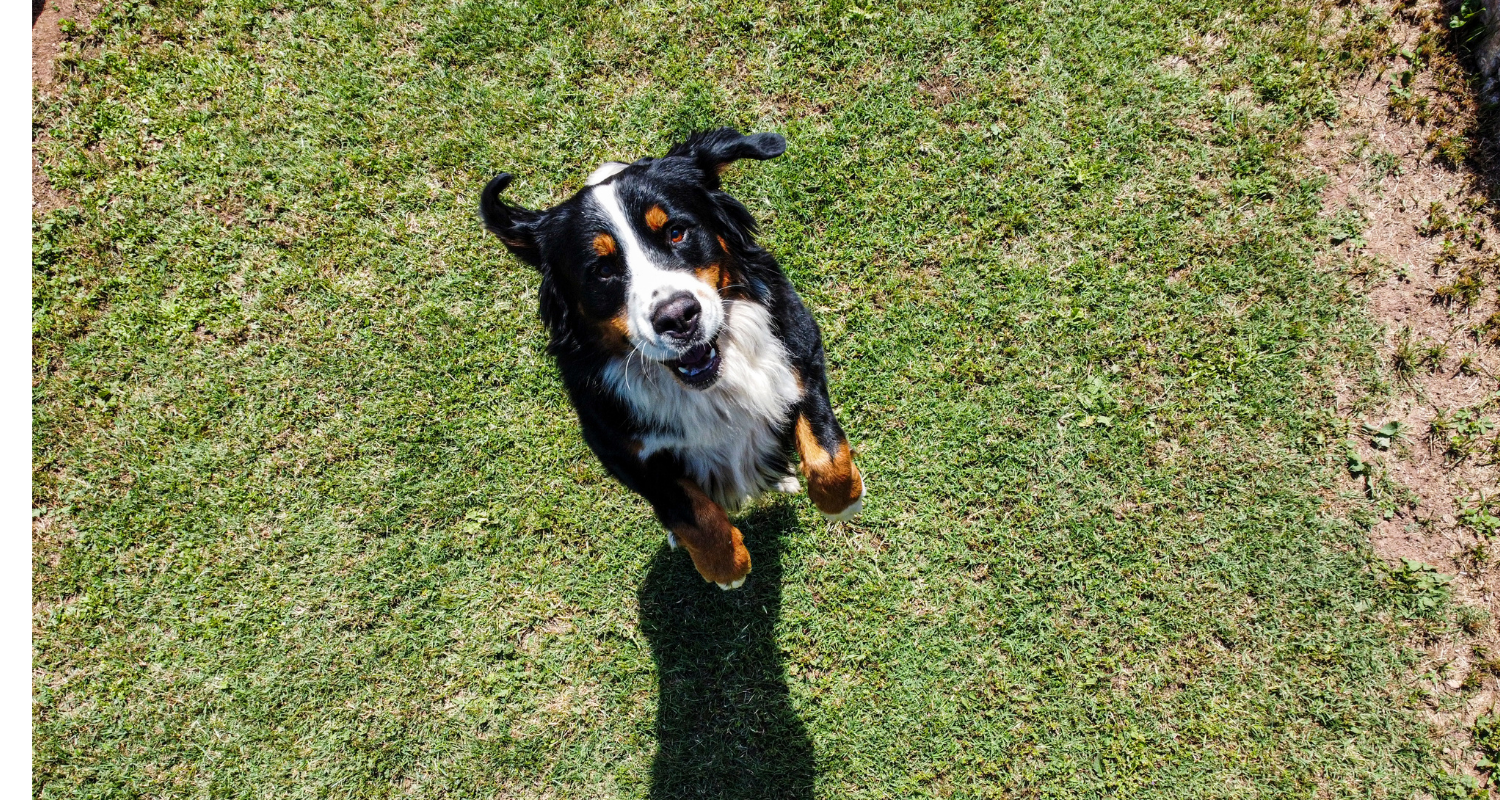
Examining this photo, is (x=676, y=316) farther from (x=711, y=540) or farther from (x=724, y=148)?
(x=711, y=540)

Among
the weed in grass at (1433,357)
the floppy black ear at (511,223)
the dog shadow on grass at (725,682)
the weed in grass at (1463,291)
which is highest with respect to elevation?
the floppy black ear at (511,223)

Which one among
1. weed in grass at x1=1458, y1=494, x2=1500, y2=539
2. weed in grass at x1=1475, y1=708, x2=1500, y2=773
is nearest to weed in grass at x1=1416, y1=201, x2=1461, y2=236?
weed in grass at x1=1458, y1=494, x2=1500, y2=539

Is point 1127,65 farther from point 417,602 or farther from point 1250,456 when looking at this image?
point 417,602

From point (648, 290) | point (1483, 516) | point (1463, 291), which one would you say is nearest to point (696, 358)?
point (648, 290)

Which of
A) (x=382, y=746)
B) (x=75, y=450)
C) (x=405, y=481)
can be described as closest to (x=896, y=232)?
(x=405, y=481)

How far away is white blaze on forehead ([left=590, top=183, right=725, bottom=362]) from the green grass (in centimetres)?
179

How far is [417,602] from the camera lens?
14.4ft

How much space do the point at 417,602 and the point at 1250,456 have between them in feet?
15.5

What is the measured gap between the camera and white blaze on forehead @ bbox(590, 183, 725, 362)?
8.86 ft

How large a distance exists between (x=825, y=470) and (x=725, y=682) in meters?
1.64

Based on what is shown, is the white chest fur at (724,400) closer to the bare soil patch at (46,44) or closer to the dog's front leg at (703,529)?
the dog's front leg at (703,529)

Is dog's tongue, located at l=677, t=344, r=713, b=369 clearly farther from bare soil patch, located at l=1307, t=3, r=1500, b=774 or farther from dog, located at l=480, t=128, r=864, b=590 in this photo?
bare soil patch, located at l=1307, t=3, r=1500, b=774

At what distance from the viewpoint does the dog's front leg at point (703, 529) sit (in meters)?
3.13

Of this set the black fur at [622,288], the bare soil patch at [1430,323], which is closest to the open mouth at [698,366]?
the black fur at [622,288]
